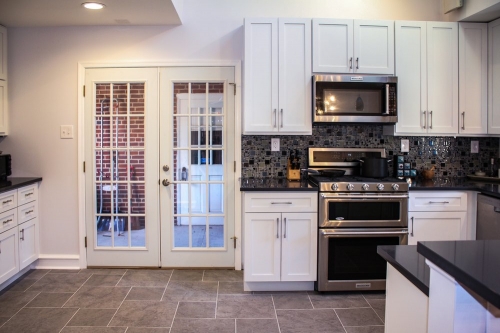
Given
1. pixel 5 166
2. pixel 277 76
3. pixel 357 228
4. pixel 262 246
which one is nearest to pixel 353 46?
pixel 277 76

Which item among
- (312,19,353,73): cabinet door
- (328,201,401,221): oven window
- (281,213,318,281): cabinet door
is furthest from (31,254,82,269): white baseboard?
(312,19,353,73): cabinet door

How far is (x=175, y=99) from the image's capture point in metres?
3.65

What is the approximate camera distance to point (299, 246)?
121 inches

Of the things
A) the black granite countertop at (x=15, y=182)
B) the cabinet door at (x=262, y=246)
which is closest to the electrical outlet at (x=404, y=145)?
the cabinet door at (x=262, y=246)

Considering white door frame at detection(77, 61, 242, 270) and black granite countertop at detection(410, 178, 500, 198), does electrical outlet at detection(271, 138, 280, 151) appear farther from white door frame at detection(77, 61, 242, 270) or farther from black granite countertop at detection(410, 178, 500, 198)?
black granite countertop at detection(410, 178, 500, 198)

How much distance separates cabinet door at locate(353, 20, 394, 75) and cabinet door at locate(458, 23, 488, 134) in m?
0.64

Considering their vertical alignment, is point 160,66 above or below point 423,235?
above

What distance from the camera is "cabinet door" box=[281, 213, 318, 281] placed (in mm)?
3045

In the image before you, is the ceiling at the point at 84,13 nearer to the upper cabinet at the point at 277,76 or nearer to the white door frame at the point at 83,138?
the white door frame at the point at 83,138

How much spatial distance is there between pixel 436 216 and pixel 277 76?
170 centimetres

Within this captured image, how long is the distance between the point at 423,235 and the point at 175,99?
2.42m

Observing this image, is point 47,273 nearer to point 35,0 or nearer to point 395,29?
point 35,0

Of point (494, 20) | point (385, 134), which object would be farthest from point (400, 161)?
point (494, 20)

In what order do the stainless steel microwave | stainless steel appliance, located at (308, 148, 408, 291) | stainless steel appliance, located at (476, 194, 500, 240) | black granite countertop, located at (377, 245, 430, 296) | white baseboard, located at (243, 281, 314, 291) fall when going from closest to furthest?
black granite countertop, located at (377, 245, 430, 296) < stainless steel appliance, located at (476, 194, 500, 240) < stainless steel appliance, located at (308, 148, 408, 291) < white baseboard, located at (243, 281, 314, 291) < the stainless steel microwave
